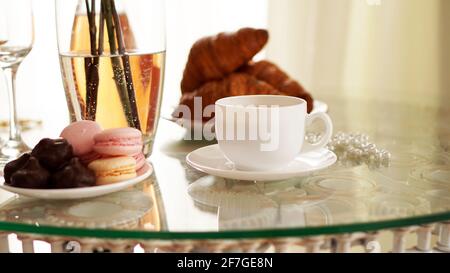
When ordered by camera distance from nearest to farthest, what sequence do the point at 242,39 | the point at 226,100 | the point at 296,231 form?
the point at 296,231 → the point at 226,100 → the point at 242,39

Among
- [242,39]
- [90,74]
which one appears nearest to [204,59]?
[242,39]

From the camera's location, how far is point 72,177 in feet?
2.29

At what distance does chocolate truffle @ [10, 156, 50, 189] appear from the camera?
70 centimetres

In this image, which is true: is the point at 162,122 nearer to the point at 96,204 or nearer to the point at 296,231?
the point at 96,204

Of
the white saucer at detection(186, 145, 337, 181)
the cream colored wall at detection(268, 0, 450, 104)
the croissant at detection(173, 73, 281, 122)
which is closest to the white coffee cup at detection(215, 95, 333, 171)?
the white saucer at detection(186, 145, 337, 181)

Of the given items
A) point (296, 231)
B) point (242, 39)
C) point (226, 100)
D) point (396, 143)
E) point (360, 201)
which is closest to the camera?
point (296, 231)

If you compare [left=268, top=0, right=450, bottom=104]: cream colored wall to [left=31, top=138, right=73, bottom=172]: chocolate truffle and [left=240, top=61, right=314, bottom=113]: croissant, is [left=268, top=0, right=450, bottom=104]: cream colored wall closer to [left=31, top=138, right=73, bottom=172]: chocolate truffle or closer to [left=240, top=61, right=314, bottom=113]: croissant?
[left=240, top=61, right=314, bottom=113]: croissant

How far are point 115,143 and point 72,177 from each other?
0.22ft

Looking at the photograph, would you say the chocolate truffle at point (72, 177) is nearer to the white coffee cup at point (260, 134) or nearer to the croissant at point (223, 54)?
the white coffee cup at point (260, 134)

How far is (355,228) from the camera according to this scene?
61cm

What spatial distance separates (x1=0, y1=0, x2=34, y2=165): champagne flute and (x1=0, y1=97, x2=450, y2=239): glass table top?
0.70 feet

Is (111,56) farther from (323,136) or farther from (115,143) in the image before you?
(323,136)

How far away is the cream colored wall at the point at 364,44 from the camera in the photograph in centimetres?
172
